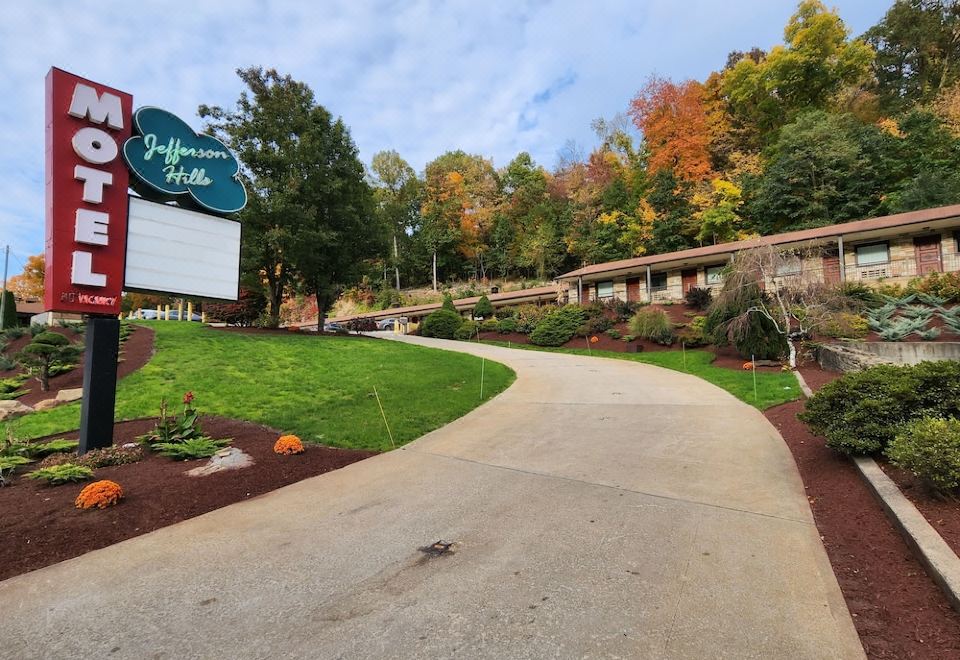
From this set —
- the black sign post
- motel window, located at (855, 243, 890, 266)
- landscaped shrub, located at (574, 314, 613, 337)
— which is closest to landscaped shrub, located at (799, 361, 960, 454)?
the black sign post

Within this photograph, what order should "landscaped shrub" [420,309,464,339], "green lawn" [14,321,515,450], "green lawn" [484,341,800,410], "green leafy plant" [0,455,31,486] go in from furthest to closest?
"landscaped shrub" [420,309,464,339]
"green lawn" [484,341,800,410]
"green lawn" [14,321,515,450]
"green leafy plant" [0,455,31,486]

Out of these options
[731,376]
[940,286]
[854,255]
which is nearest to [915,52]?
[854,255]

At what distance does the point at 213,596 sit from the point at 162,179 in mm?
6698

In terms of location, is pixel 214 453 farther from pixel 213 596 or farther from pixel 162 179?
pixel 162 179

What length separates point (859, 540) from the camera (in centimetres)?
355

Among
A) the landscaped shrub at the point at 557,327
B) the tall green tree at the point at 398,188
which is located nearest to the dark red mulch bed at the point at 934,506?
the landscaped shrub at the point at 557,327

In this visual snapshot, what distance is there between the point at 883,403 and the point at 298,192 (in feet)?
68.1

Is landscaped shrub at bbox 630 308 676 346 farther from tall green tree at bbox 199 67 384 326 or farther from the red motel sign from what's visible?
the red motel sign

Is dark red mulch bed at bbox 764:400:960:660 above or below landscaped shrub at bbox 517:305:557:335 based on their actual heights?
below

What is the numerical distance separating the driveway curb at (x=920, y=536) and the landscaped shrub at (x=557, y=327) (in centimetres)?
2022

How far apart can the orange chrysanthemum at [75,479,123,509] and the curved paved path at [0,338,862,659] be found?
2.95 ft

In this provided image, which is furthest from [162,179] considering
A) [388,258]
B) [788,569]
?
[388,258]

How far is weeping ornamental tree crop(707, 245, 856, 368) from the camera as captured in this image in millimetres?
14109

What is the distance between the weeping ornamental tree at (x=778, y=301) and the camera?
46.3ft
